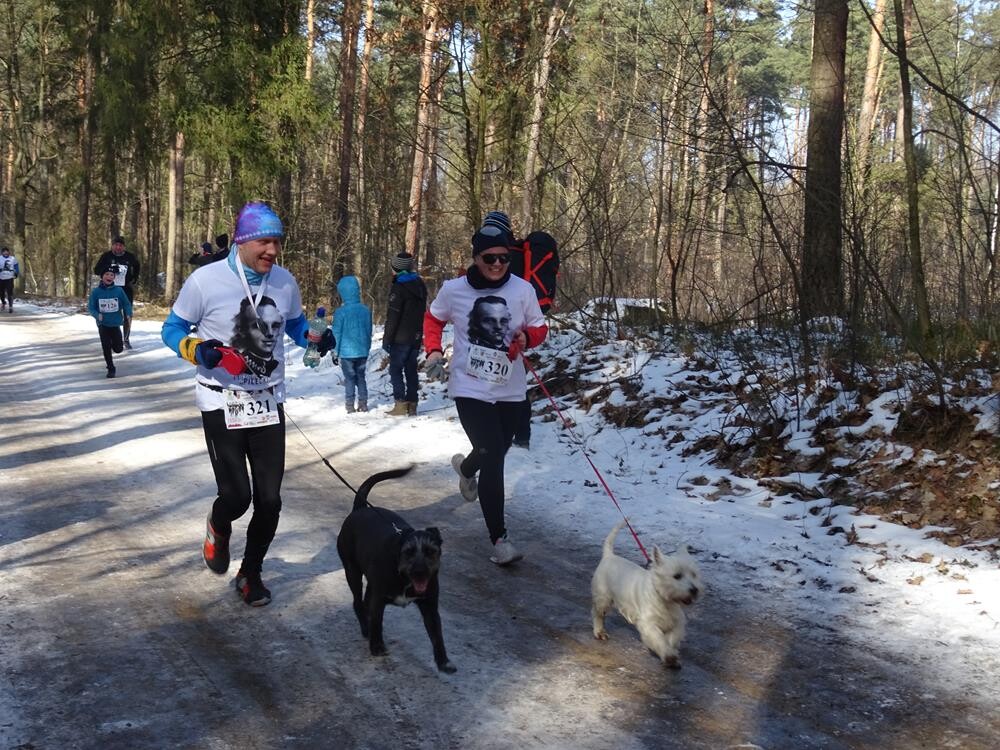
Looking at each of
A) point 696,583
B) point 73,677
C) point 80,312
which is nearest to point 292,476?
point 73,677

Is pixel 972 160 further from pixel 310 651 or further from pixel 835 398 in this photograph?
pixel 310 651

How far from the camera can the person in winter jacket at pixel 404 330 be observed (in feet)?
40.7

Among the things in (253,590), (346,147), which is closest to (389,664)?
(253,590)

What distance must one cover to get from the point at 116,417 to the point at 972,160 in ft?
32.5

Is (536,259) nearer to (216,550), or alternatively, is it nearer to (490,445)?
(490,445)

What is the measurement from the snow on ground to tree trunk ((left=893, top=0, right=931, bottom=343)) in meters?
0.88

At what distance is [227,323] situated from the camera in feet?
16.8

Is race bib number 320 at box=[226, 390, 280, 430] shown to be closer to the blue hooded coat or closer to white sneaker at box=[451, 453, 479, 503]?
white sneaker at box=[451, 453, 479, 503]

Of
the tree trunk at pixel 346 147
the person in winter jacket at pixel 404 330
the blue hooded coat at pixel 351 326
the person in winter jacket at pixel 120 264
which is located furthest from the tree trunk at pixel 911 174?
the tree trunk at pixel 346 147

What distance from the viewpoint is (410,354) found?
12.5 m

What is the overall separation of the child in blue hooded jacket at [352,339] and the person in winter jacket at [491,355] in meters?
6.22

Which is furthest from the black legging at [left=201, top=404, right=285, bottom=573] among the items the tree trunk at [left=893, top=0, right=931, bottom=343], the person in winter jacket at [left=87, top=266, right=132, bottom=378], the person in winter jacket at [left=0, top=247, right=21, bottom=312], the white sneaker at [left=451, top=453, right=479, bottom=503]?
the person in winter jacket at [left=0, top=247, right=21, bottom=312]

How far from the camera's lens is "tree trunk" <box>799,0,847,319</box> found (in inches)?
374

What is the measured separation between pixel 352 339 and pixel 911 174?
717 cm
